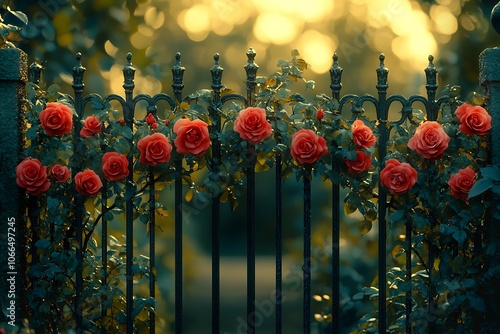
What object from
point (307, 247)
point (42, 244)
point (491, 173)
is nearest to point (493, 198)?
point (491, 173)

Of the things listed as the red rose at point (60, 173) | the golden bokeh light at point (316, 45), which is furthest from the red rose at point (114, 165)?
the golden bokeh light at point (316, 45)

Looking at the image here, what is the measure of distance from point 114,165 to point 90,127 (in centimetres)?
26

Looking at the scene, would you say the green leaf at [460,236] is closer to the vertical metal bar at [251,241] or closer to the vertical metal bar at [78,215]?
the vertical metal bar at [251,241]

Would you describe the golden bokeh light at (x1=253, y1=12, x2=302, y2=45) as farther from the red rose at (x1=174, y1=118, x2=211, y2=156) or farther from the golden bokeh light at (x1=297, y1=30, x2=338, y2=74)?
the red rose at (x1=174, y1=118, x2=211, y2=156)

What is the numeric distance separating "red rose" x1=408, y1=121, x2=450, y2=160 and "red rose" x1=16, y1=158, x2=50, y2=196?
6.54ft

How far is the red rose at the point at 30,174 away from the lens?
14.0 feet

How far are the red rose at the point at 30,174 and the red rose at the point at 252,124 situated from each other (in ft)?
3.60

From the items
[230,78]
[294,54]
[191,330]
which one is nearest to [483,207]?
[294,54]

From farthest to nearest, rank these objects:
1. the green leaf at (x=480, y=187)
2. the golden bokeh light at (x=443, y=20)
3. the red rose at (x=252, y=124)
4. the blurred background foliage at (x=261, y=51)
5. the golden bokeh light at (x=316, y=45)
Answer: the golden bokeh light at (x=316, y=45) → the golden bokeh light at (x=443, y=20) → the blurred background foliage at (x=261, y=51) → the red rose at (x=252, y=124) → the green leaf at (x=480, y=187)

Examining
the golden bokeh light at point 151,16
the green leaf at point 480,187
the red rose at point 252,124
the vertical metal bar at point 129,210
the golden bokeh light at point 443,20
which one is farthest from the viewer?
the golden bokeh light at point 443,20

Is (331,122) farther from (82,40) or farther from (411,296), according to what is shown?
(82,40)

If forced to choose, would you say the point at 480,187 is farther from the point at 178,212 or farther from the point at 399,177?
the point at 178,212

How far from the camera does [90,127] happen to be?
430 centimetres

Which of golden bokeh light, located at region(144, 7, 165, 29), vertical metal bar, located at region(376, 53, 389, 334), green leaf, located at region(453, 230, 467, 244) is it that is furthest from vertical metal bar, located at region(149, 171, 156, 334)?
golden bokeh light, located at region(144, 7, 165, 29)
